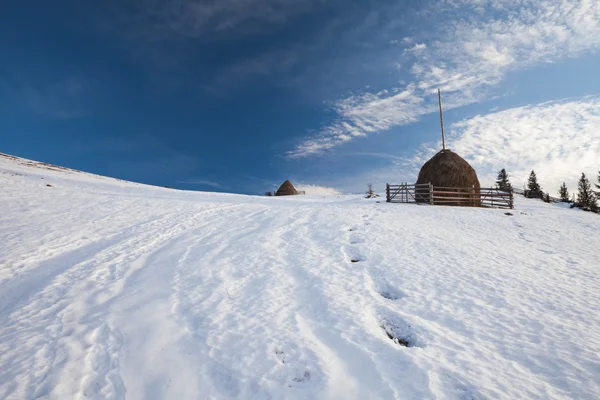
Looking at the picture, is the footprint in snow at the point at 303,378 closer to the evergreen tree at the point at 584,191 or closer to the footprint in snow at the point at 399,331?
the footprint in snow at the point at 399,331

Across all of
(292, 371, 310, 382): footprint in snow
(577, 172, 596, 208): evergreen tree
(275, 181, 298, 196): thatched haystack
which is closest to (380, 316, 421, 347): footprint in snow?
(292, 371, 310, 382): footprint in snow

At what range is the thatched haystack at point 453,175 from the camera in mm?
22188

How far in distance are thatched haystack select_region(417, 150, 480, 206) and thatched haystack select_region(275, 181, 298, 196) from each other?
24118 mm

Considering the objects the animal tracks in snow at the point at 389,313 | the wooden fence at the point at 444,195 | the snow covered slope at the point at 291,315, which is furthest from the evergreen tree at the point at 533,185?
the animal tracks in snow at the point at 389,313

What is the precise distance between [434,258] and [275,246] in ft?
16.7

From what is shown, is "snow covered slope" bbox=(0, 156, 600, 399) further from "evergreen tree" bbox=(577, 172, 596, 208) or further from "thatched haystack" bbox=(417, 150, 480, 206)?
"evergreen tree" bbox=(577, 172, 596, 208)

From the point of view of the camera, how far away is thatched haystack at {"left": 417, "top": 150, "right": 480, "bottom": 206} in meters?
22.2

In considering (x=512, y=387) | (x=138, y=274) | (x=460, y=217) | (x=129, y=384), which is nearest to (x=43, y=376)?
(x=129, y=384)

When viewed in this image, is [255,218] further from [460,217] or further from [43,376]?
[460,217]

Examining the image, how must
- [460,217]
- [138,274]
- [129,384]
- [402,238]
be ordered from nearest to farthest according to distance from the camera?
[129,384], [138,274], [402,238], [460,217]

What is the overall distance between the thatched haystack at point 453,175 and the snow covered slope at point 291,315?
39.4ft

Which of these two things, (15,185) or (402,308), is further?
(15,185)

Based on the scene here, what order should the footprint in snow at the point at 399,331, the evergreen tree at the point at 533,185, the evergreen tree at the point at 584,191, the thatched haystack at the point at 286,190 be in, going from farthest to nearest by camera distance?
the evergreen tree at the point at 533,185, the evergreen tree at the point at 584,191, the thatched haystack at the point at 286,190, the footprint in snow at the point at 399,331

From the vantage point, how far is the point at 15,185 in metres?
17.2
